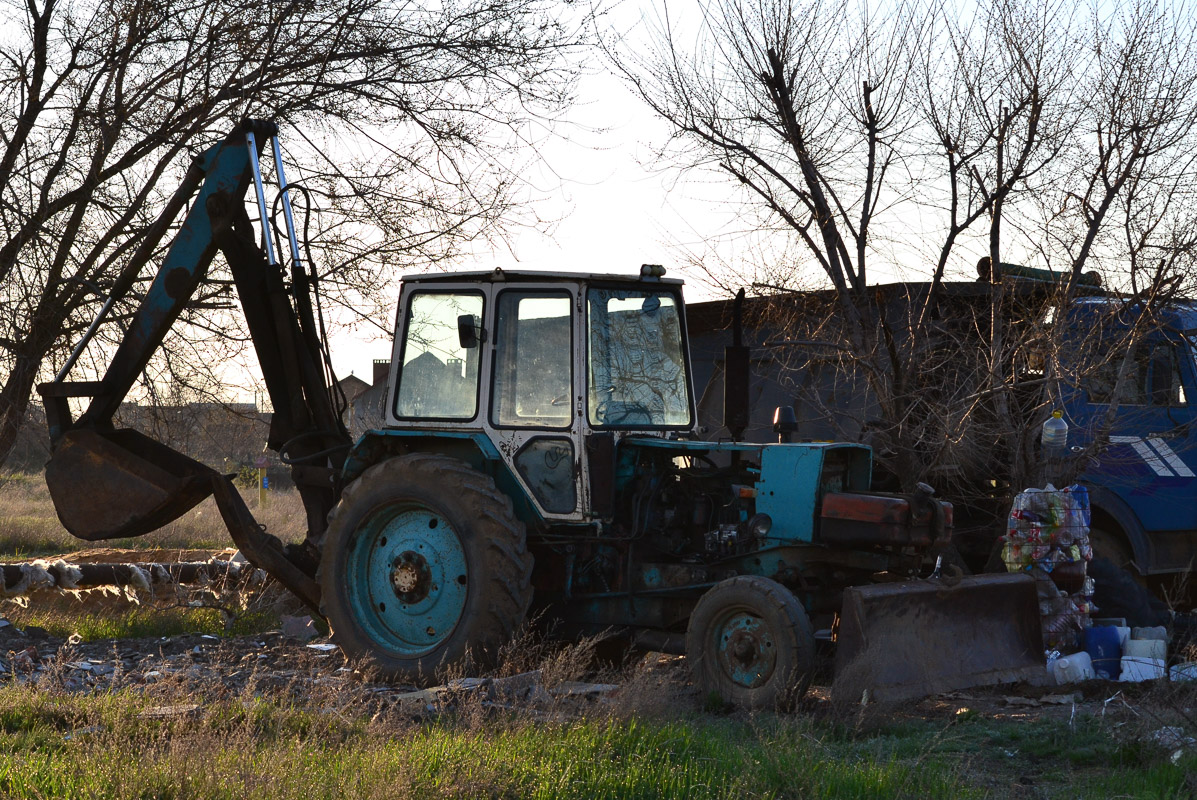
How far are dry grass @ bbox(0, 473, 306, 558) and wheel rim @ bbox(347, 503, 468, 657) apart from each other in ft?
27.9

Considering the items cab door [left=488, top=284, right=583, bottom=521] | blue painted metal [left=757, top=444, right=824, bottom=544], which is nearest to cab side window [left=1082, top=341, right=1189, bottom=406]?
blue painted metal [left=757, top=444, right=824, bottom=544]

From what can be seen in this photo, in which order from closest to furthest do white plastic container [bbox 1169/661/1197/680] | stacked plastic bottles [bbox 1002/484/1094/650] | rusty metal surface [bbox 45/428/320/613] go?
white plastic container [bbox 1169/661/1197/680] → stacked plastic bottles [bbox 1002/484/1094/650] → rusty metal surface [bbox 45/428/320/613]

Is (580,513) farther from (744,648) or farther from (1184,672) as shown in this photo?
(1184,672)

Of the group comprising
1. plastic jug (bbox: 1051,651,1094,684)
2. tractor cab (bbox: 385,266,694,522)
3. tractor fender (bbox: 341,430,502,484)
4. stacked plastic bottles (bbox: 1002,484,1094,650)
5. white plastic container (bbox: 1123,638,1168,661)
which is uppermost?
tractor cab (bbox: 385,266,694,522)

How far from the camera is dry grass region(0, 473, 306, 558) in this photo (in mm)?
18531

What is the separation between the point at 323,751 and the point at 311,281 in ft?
12.8

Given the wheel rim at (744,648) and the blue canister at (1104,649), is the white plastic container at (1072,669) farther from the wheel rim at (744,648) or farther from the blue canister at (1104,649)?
the wheel rim at (744,648)

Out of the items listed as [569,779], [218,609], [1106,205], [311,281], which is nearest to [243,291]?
[311,281]

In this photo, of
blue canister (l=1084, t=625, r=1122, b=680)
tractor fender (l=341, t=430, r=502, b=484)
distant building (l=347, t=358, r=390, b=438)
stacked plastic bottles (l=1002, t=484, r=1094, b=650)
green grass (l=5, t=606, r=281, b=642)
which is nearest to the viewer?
tractor fender (l=341, t=430, r=502, b=484)

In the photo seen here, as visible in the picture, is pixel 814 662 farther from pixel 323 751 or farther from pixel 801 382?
pixel 801 382

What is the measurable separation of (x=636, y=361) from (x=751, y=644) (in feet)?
6.08

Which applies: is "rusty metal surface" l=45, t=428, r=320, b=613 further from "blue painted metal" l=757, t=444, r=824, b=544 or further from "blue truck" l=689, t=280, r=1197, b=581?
"blue truck" l=689, t=280, r=1197, b=581

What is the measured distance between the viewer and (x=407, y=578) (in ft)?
23.4

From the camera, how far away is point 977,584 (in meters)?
6.75
